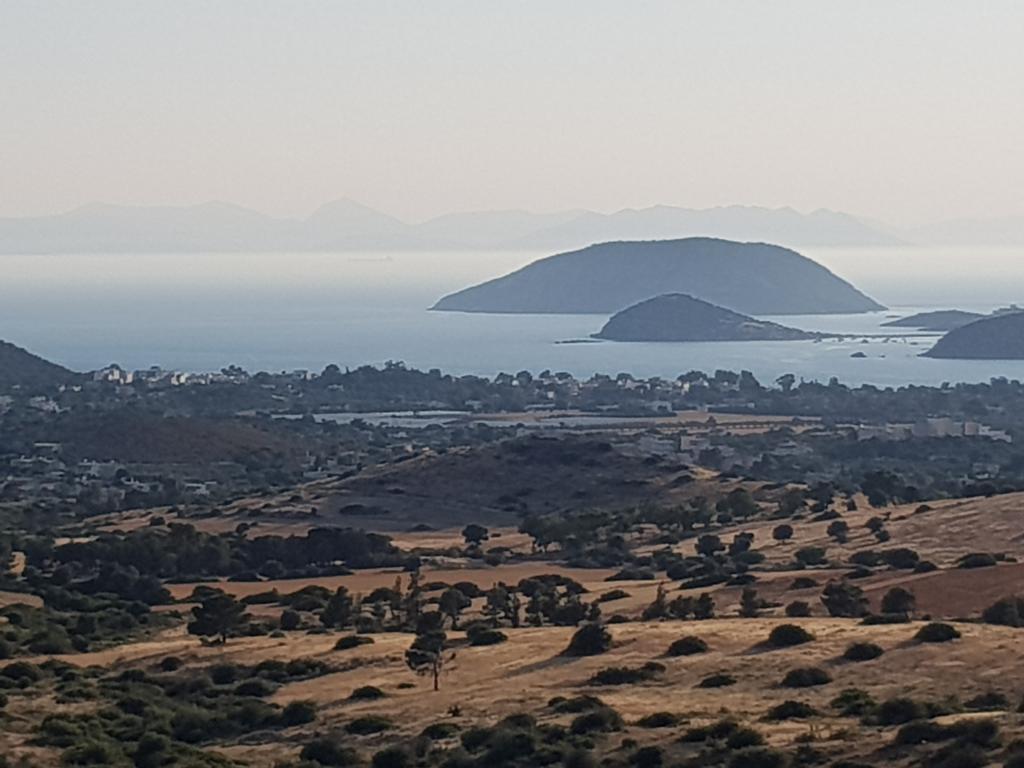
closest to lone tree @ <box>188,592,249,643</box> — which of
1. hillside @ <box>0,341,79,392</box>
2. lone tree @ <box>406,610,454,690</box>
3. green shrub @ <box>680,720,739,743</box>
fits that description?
lone tree @ <box>406,610,454,690</box>

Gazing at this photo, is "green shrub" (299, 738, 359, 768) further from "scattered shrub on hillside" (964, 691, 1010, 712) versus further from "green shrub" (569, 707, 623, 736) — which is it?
"scattered shrub on hillside" (964, 691, 1010, 712)

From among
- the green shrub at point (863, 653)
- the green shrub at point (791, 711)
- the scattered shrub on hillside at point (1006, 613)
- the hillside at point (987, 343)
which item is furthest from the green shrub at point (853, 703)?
the hillside at point (987, 343)

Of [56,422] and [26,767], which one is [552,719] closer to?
[26,767]

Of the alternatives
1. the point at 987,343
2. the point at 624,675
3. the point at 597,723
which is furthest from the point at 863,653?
the point at 987,343

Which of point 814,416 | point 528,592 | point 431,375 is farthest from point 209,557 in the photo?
point 431,375

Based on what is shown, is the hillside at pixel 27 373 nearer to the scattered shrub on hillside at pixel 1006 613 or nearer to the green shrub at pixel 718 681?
the scattered shrub on hillside at pixel 1006 613

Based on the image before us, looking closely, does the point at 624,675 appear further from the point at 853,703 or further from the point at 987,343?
the point at 987,343
